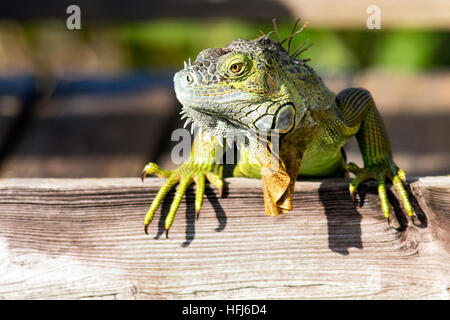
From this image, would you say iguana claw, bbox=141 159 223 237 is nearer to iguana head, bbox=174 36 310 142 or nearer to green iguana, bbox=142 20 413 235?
green iguana, bbox=142 20 413 235

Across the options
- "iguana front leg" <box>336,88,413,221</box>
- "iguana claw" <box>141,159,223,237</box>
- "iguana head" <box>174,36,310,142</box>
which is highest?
"iguana head" <box>174,36,310,142</box>

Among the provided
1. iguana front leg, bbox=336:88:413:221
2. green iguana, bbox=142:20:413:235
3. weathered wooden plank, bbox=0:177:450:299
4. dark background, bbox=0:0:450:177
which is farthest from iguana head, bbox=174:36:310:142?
dark background, bbox=0:0:450:177

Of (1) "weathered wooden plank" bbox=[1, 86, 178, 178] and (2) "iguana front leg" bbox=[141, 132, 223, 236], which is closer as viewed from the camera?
(2) "iguana front leg" bbox=[141, 132, 223, 236]

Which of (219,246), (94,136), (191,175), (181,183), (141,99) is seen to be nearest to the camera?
(219,246)

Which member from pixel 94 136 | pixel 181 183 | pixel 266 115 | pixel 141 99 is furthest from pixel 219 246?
pixel 141 99

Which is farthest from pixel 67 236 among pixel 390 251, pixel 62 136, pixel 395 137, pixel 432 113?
pixel 432 113

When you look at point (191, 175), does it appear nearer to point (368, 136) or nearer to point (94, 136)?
point (368, 136)
